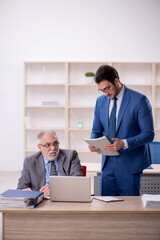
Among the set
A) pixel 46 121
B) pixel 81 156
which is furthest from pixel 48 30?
pixel 81 156

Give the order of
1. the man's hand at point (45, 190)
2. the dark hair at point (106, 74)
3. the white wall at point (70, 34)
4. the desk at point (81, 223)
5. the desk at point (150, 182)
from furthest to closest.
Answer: the white wall at point (70, 34), the desk at point (150, 182), the dark hair at point (106, 74), the man's hand at point (45, 190), the desk at point (81, 223)

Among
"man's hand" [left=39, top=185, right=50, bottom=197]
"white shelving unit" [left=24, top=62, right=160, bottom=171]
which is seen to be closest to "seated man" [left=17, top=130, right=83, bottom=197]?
"man's hand" [left=39, top=185, right=50, bottom=197]

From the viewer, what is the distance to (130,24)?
714 centimetres

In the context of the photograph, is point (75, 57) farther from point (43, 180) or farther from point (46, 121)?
point (43, 180)

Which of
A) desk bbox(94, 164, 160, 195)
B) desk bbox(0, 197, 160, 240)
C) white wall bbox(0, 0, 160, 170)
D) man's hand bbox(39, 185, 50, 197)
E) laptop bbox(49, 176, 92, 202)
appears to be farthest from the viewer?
white wall bbox(0, 0, 160, 170)

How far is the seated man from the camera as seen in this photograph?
9.38 ft

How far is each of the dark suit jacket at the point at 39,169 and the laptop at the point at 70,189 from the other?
549mm

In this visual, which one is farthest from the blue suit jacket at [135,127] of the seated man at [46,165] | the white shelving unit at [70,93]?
the white shelving unit at [70,93]

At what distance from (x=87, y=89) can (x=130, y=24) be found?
1.65 meters

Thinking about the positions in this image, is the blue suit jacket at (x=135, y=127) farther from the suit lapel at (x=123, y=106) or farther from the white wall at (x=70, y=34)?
the white wall at (x=70, y=34)

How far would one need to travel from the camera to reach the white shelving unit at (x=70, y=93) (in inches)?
281

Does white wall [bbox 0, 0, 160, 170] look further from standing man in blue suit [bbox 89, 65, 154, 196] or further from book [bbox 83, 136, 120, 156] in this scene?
book [bbox 83, 136, 120, 156]

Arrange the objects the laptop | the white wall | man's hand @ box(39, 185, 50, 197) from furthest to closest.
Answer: the white wall
man's hand @ box(39, 185, 50, 197)
the laptop

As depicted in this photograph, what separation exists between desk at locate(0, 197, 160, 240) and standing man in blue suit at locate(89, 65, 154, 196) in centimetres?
69
